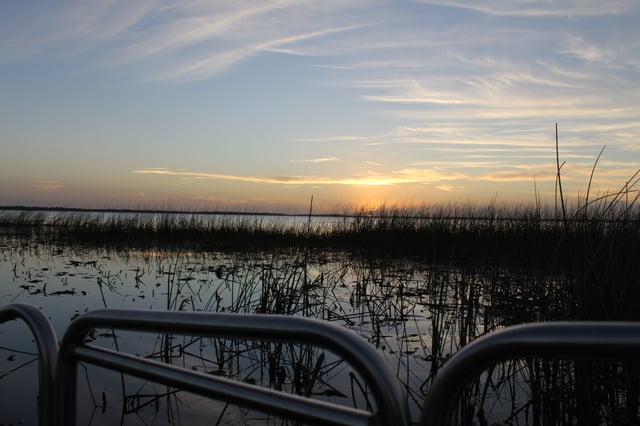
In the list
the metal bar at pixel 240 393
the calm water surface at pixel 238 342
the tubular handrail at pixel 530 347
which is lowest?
the calm water surface at pixel 238 342

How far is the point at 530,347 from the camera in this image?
0.59m

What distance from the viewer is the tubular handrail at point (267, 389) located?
687mm

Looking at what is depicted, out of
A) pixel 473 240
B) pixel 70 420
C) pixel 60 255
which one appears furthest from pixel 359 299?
pixel 60 255

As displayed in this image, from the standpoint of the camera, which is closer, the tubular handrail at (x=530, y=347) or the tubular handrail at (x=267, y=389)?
the tubular handrail at (x=530, y=347)

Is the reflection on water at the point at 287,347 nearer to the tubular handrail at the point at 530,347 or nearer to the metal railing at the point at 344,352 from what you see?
the metal railing at the point at 344,352

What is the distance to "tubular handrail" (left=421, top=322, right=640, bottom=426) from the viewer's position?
542 mm

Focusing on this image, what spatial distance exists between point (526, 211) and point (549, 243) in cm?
161

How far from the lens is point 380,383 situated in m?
0.69

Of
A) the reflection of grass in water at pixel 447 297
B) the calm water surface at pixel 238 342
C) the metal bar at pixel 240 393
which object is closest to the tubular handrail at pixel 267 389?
the metal bar at pixel 240 393

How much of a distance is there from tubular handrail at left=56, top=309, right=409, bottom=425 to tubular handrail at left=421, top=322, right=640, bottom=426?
0.06 metres

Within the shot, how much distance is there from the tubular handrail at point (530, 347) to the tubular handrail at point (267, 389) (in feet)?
0.19

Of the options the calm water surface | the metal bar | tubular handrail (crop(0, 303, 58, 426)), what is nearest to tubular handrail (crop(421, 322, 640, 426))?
the metal bar

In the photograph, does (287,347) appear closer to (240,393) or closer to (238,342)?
(238,342)

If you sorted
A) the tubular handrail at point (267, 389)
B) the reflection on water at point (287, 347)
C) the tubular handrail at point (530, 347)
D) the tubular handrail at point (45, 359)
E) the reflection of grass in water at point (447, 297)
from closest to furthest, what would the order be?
the tubular handrail at point (530, 347) → the tubular handrail at point (267, 389) → the tubular handrail at point (45, 359) → the reflection of grass in water at point (447, 297) → the reflection on water at point (287, 347)
